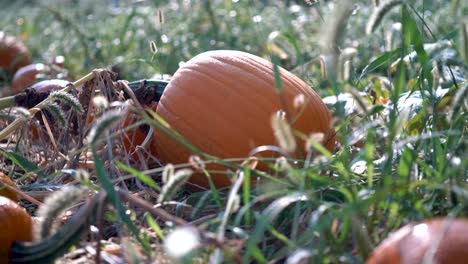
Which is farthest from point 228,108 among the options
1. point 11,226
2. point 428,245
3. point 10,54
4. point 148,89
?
point 10,54

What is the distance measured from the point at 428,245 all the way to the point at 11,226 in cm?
86

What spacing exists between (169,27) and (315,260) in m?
4.18

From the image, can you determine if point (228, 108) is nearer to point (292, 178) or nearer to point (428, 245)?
point (292, 178)

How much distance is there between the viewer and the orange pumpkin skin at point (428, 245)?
3.85ft

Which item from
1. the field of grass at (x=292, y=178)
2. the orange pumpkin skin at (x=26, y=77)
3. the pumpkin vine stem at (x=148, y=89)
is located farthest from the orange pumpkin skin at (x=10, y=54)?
the pumpkin vine stem at (x=148, y=89)

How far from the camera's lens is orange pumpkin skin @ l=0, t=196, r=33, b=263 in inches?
62.7

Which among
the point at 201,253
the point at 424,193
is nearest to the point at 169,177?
the point at 201,253

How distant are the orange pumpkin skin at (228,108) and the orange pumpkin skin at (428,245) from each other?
87 centimetres

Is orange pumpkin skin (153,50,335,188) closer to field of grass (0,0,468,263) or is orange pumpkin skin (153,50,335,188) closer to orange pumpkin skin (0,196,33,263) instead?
field of grass (0,0,468,263)

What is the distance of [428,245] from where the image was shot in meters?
1.19

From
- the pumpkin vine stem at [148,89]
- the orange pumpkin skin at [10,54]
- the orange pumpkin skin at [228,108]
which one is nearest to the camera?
the orange pumpkin skin at [228,108]

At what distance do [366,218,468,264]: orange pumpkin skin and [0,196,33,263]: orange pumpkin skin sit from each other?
75 cm

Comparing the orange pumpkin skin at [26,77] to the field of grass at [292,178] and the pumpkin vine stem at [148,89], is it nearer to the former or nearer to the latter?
the field of grass at [292,178]

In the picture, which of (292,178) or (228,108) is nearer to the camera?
(292,178)
